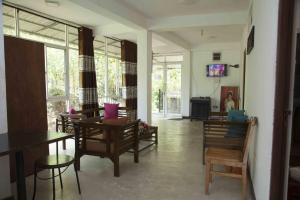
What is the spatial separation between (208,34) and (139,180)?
466 cm

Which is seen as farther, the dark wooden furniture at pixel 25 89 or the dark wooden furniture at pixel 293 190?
the dark wooden furniture at pixel 25 89

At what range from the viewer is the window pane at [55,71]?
4758 mm

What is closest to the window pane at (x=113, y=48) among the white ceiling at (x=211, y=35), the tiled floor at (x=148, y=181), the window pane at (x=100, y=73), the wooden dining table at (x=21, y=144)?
the window pane at (x=100, y=73)

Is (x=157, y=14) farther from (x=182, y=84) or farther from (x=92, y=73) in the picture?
(x=182, y=84)

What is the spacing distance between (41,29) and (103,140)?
2824 millimetres

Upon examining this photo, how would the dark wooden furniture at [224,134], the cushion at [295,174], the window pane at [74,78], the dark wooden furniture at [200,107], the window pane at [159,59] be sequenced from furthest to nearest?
the window pane at [159,59] → the dark wooden furniture at [200,107] → the window pane at [74,78] → the dark wooden furniture at [224,134] → the cushion at [295,174]

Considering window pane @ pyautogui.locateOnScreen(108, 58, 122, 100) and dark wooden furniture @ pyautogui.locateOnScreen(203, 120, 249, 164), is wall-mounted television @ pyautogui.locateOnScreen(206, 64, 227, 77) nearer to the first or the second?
window pane @ pyautogui.locateOnScreen(108, 58, 122, 100)

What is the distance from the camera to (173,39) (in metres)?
6.29

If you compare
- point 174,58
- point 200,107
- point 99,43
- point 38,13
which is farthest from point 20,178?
point 174,58

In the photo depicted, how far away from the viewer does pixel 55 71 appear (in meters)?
4.91

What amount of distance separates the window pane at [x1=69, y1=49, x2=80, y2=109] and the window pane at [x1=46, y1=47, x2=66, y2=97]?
0.21 metres

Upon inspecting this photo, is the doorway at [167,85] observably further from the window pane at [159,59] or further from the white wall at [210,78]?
the white wall at [210,78]

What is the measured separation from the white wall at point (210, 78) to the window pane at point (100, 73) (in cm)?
338

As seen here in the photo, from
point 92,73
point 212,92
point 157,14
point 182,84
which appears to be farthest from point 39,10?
point 212,92
